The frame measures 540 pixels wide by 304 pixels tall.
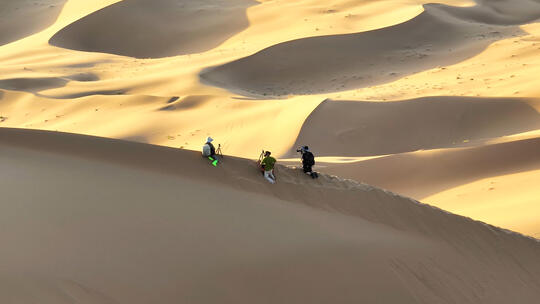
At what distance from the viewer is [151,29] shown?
93.4 feet

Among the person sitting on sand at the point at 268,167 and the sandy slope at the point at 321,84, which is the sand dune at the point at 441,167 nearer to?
the sandy slope at the point at 321,84

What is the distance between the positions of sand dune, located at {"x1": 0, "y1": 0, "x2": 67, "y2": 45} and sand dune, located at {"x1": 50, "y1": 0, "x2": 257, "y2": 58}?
3753 mm

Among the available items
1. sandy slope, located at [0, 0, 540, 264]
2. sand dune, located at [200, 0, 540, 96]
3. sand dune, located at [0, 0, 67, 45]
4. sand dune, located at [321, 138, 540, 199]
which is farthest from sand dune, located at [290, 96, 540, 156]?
sand dune, located at [0, 0, 67, 45]

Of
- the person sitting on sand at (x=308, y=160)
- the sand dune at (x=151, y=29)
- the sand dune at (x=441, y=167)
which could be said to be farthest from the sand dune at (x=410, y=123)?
the sand dune at (x=151, y=29)

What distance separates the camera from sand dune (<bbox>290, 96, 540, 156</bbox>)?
15383mm

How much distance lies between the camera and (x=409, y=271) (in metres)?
6.53

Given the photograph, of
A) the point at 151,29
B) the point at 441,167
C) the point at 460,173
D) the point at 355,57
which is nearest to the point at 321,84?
the point at 355,57

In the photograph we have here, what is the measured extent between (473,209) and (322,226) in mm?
4716

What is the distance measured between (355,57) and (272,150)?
962cm

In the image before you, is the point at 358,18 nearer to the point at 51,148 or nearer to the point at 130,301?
the point at 51,148

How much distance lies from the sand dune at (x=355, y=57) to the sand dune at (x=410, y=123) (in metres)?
4.71

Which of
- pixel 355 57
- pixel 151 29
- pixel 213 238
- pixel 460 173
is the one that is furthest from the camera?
pixel 151 29

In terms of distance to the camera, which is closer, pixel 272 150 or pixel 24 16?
pixel 272 150

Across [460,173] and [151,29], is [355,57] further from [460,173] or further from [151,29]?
[460,173]
